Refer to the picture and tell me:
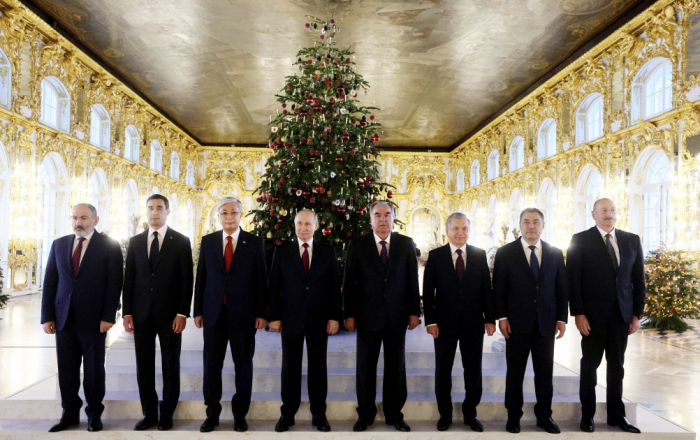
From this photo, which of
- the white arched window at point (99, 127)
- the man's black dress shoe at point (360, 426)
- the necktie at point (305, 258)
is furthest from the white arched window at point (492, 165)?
the man's black dress shoe at point (360, 426)

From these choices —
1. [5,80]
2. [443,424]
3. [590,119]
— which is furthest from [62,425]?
[590,119]

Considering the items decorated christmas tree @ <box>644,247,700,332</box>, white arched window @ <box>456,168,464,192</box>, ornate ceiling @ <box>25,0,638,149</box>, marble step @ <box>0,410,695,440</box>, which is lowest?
marble step @ <box>0,410,695,440</box>

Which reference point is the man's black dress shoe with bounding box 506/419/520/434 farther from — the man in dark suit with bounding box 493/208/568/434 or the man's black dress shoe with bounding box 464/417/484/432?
the man's black dress shoe with bounding box 464/417/484/432

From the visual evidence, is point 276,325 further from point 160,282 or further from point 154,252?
point 154,252

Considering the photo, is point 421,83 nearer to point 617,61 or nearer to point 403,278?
point 617,61

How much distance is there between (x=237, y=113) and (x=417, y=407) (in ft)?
61.0

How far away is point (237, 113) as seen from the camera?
21.0 meters

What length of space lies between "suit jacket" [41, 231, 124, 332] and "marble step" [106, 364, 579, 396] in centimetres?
101

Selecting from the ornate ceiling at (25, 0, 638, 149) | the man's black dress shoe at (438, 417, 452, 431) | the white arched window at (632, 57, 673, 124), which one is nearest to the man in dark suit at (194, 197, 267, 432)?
the man's black dress shoe at (438, 417, 452, 431)

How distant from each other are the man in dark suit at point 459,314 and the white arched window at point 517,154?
16.2 metres

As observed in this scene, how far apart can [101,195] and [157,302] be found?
1485 cm

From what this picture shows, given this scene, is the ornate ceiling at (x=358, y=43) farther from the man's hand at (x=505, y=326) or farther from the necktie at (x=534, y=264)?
the man's hand at (x=505, y=326)

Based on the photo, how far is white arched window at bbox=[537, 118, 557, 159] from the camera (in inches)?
653

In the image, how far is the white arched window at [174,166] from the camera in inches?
943
